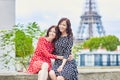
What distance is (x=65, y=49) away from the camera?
5059 millimetres

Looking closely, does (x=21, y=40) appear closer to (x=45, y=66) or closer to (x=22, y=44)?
(x=22, y=44)

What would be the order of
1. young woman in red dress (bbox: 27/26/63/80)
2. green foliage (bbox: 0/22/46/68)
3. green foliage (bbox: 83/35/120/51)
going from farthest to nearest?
green foliage (bbox: 83/35/120/51) < green foliage (bbox: 0/22/46/68) < young woman in red dress (bbox: 27/26/63/80)

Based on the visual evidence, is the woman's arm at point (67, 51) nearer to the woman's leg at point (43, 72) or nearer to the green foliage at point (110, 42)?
the woman's leg at point (43, 72)

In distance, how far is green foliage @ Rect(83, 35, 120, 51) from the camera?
47.4 meters

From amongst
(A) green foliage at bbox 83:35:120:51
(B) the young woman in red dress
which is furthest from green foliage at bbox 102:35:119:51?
(B) the young woman in red dress

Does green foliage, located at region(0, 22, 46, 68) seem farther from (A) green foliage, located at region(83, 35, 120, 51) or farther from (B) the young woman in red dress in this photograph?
(A) green foliage, located at region(83, 35, 120, 51)

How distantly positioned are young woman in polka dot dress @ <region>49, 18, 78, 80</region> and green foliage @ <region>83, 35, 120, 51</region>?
4191 centimetres

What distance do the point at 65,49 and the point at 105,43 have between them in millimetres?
43212

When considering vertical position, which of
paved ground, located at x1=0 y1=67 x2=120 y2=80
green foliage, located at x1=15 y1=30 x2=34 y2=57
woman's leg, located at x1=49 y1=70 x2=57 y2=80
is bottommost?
paved ground, located at x1=0 y1=67 x2=120 y2=80

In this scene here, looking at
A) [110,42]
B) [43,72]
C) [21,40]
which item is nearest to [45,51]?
[43,72]

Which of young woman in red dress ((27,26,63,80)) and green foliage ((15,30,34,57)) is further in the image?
green foliage ((15,30,34,57))

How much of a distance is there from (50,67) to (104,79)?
0.99 m

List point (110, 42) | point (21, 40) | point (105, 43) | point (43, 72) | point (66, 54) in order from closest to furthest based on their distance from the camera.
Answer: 1. point (43, 72)
2. point (66, 54)
3. point (21, 40)
4. point (105, 43)
5. point (110, 42)

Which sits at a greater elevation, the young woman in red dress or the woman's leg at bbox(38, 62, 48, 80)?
the young woman in red dress
